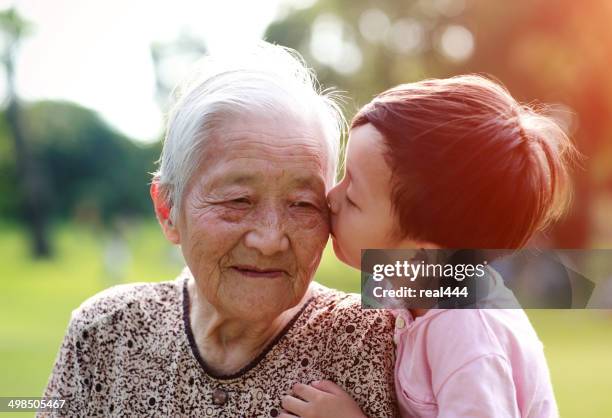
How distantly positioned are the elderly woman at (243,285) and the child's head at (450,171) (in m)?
0.17

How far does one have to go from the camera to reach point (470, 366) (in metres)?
1.95

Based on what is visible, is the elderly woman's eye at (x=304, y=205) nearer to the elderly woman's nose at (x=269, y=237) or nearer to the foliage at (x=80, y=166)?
the elderly woman's nose at (x=269, y=237)

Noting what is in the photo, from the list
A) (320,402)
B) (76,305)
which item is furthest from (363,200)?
(76,305)

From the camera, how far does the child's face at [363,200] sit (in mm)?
2150

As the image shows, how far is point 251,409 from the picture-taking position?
2.21 meters

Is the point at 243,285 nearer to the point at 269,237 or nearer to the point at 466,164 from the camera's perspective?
the point at 269,237

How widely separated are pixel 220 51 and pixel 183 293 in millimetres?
783

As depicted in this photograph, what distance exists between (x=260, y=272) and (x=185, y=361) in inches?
15.1

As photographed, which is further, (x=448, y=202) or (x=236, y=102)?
(x=236, y=102)

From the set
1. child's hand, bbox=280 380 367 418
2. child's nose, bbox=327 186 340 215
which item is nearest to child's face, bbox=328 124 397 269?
child's nose, bbox=327 186 340 215

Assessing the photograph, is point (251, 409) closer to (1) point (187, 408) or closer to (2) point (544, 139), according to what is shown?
(1) point (187, 408)

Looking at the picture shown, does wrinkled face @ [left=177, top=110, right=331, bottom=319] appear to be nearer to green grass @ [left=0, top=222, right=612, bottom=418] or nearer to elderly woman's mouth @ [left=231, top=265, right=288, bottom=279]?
elderly woman's mouth @ [left=231, top=265, right=288, bottom=279]

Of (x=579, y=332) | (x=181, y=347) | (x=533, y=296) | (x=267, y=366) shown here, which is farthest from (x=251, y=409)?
(x=579, y=332)

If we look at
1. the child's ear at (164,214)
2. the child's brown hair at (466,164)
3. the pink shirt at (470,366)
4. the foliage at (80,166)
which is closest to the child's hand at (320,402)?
the pink shirt at (470,366)
